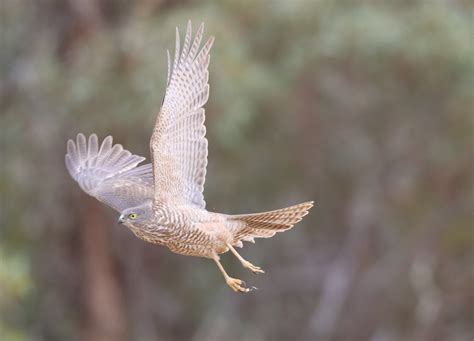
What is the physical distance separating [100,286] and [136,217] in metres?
12.2

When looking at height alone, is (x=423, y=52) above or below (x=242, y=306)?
above

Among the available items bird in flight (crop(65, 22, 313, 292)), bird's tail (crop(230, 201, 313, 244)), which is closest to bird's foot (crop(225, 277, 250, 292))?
bird in flight (crop(65, 22, 313, 292))

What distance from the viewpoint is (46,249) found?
54.7 ft

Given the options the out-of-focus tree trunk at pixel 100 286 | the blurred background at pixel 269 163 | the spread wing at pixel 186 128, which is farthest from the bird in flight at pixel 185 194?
the out-of-focus tree trunk at pixel 100 286

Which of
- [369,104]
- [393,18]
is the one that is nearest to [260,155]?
[369,104]

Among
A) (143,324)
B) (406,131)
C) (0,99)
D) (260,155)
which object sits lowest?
(143,324)

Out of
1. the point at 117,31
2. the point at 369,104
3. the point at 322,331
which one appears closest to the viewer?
the point at 117,31

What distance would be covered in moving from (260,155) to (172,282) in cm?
317

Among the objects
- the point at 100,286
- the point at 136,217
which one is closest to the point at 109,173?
the point at 136,217

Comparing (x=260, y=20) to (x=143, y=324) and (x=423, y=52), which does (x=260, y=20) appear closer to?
(x=423, y=52)

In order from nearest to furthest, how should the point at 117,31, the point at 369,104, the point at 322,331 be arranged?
the point at 117,31 → the point at 369,104 → the point at 322,331

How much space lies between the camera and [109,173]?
6535 millimetres

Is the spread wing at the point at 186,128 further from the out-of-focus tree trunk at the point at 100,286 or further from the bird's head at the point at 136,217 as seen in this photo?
the out-of-focus tree trunk at the point at 100,286

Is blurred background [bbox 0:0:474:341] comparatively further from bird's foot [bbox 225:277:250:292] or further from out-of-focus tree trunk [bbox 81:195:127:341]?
bird's foot [bbox 225:277:250:292]
